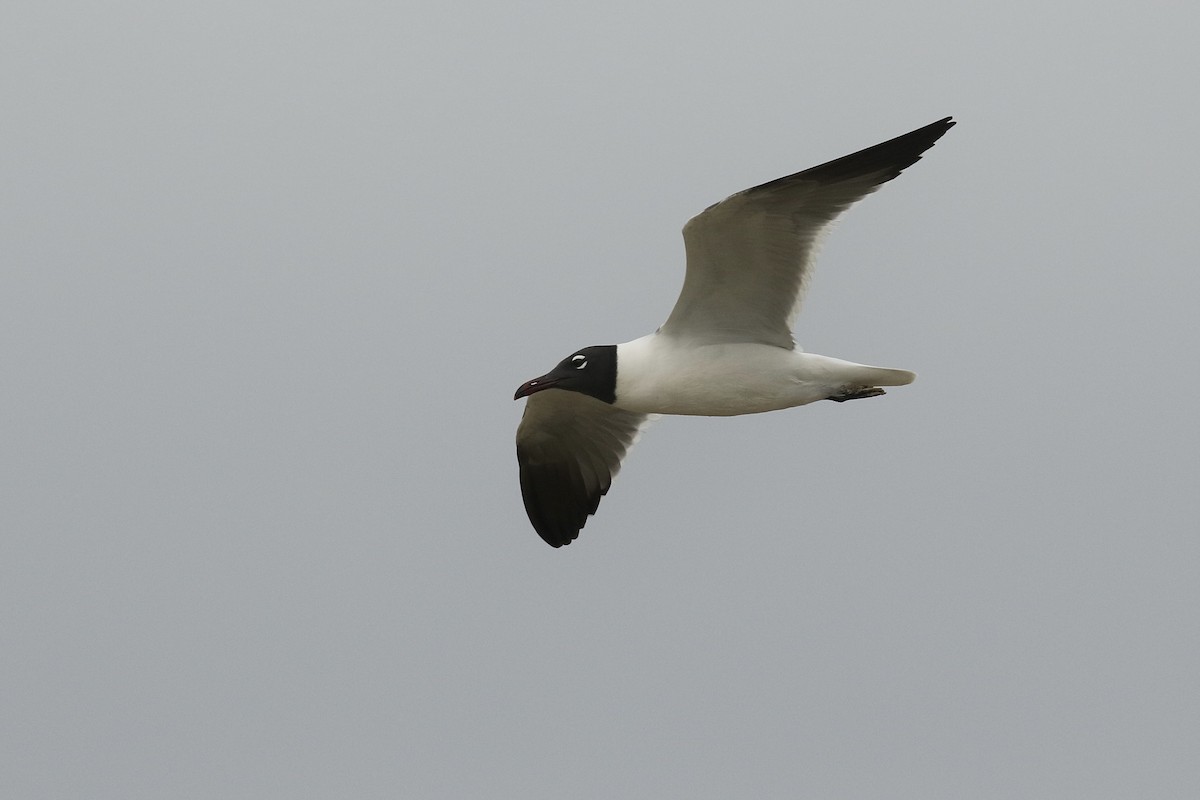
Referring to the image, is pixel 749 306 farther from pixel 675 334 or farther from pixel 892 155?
pixel 892 155

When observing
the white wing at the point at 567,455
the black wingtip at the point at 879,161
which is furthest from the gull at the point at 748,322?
the white wing at the point at 567,455

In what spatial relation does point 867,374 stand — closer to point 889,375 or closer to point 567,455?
point 889,375

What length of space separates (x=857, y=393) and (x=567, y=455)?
2943 millimetres

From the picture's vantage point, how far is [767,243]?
10.0m

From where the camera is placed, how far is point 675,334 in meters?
10.6

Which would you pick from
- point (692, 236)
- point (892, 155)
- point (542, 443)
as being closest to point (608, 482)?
point (542, 443)

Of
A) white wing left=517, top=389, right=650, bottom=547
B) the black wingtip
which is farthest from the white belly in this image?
white wing left=517, top=389, right=650, bottom=547

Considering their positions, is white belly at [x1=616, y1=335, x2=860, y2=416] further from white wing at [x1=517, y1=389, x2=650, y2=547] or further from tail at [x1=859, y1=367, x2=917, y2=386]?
white wing at [x1=517, y1=389, x2=650, y2=547]

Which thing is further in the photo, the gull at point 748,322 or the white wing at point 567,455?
the white wing at point 567,455

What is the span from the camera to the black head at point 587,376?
35.0 ft

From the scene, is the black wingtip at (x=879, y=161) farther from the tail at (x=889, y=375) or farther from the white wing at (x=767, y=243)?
the tail at (x=889, y=375)

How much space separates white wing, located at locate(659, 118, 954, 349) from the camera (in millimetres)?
9625

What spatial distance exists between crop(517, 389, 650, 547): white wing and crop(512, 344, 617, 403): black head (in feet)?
4.50

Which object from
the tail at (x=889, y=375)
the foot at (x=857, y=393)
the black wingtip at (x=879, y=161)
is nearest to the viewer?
the black wingtip at (x=879, y=161)
